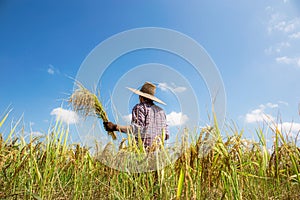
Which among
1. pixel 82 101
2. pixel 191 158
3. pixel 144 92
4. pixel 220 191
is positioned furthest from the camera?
pixel 144 92

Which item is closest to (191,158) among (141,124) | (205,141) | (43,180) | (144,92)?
(205,141)

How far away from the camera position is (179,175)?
206cm

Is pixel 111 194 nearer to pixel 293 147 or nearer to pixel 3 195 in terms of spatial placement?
pixel 3 195

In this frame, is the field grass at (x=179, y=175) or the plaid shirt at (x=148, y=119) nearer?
the field grass at (x=179, y=175)

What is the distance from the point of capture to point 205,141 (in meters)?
2.01

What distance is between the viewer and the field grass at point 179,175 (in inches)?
77.7

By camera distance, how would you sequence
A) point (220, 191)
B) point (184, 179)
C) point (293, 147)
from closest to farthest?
point (184, 179), point (220, 191), point (293, 147)

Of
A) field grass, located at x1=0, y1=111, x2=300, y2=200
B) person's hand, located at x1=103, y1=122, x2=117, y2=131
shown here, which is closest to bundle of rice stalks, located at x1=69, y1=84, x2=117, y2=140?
person's hand, located at x1=103, y1=122, x2=117, y2=131

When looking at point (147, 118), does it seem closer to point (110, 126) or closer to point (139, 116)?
point (139, 116)

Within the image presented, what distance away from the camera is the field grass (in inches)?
77.7

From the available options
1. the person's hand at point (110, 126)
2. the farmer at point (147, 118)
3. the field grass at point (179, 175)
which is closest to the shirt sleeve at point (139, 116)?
the farmer at point (147, 118)

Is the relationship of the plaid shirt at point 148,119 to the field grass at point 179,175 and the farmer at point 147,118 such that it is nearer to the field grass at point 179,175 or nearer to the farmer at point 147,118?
the farmer at point 147,118

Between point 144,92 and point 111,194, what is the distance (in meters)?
1.80

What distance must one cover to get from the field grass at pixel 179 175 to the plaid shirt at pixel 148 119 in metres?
1.03
